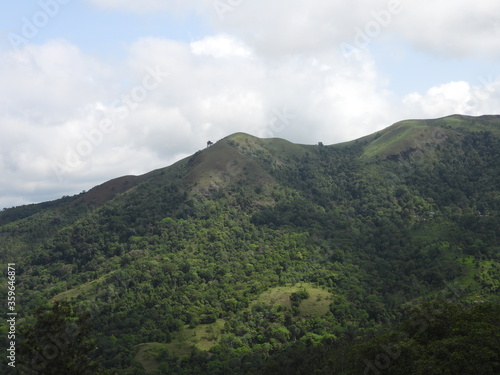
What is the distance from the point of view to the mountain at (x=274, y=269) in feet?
175

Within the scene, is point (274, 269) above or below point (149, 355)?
above

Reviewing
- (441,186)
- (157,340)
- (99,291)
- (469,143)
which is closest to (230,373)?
(157,340)

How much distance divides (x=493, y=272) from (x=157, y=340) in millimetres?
86731

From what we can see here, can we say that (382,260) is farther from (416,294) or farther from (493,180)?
(493,180)

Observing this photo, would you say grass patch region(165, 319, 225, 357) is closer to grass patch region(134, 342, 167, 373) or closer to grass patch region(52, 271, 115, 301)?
grass patch region(134, 342, 167, 373)

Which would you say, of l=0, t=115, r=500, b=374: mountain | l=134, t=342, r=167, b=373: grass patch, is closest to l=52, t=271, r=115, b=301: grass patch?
l=0, t=115, r=500, b=374: mountain

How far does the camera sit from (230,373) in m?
85.4

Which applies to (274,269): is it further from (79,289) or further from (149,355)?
(79,289)

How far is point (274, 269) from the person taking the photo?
437ft

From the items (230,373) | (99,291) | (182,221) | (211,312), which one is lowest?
(230,373)

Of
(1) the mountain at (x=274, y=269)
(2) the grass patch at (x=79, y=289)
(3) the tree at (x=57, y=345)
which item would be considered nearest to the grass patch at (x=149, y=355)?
(1) the mountain at (x=274, y=269)

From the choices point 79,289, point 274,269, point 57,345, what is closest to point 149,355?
point 79,289

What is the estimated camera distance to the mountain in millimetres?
53469

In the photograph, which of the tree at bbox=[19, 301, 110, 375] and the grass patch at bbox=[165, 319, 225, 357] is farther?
the grass patch at bbox=[165, 319, 225, 357]
